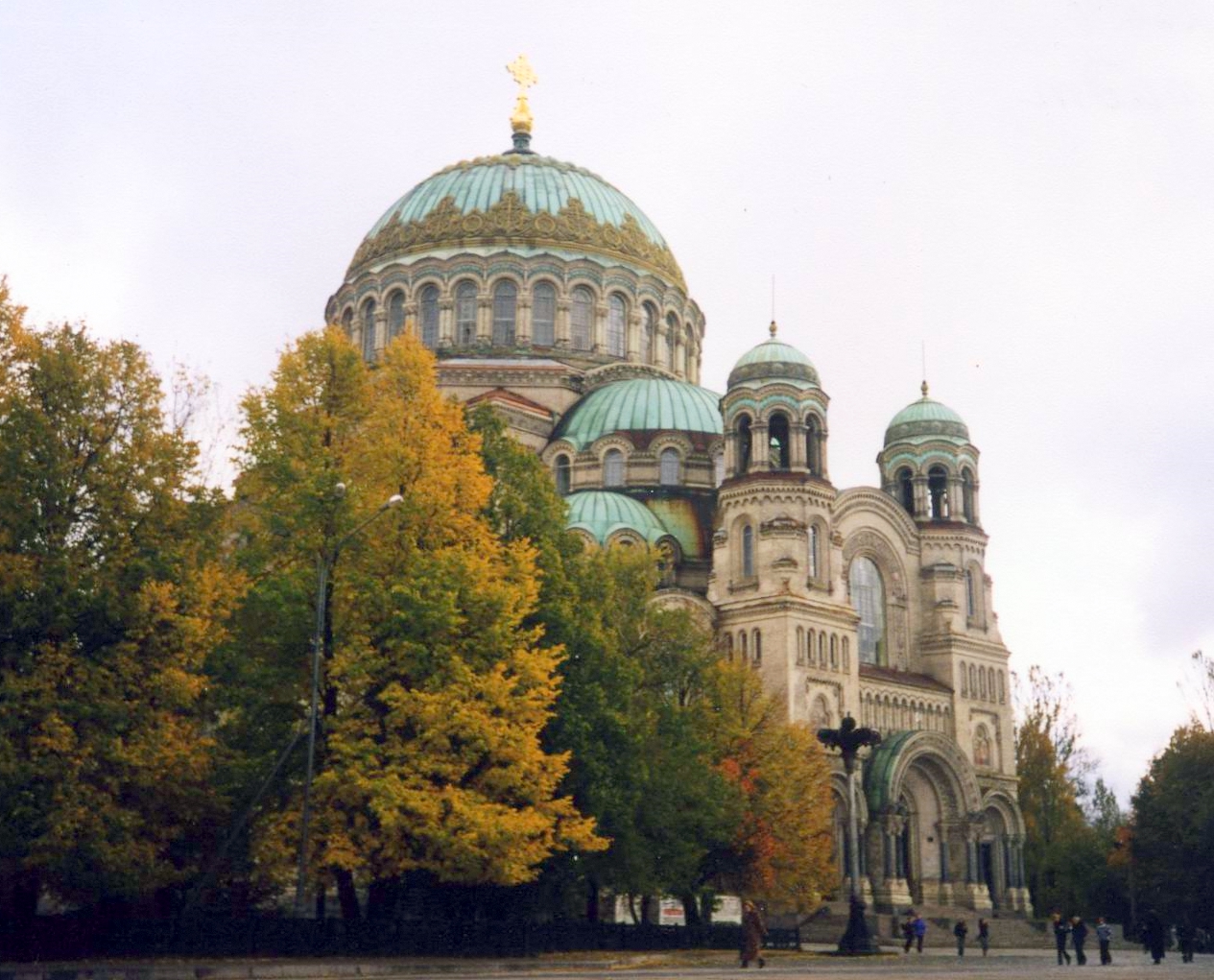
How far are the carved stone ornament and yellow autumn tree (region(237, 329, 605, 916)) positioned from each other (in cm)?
3287

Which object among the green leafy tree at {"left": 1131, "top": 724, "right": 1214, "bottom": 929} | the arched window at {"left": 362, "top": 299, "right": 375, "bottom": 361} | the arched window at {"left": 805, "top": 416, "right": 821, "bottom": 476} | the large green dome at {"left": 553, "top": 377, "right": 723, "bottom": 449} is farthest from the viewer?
the arched window at {"left": 362, "top": 299, "right": 375, "bottom": 361}

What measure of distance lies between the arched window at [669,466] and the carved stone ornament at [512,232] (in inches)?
424

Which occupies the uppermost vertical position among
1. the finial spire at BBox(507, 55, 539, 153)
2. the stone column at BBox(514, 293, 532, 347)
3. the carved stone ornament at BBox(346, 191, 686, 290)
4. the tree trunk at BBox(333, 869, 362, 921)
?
the finial spire at BBox(507, 55, 539, 153)

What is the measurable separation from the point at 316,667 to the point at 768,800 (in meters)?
16.7

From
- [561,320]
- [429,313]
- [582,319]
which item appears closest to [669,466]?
[561,320]

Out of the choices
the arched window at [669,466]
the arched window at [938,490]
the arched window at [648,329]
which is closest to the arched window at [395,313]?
the arched window at [648,329]

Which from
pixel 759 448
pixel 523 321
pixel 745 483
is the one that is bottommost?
pixel 745 483

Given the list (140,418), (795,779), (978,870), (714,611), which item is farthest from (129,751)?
(978,870)

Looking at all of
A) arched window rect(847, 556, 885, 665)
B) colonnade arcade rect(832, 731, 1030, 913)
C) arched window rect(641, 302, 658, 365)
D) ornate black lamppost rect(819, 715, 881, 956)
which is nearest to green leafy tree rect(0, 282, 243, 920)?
ornate black lamppost rect(819, 715, 881, 956)

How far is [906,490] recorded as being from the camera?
183 feet

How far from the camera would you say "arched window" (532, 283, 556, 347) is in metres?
58.5

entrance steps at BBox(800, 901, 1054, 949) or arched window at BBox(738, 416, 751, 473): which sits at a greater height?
arched window at BBox(738, 416, 751, 473)

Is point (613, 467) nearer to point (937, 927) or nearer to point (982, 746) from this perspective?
point (982, 746)

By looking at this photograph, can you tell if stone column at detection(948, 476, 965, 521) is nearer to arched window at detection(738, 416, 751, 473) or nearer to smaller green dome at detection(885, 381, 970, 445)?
smaller green dome at detection(885, 381, 970, 445)
